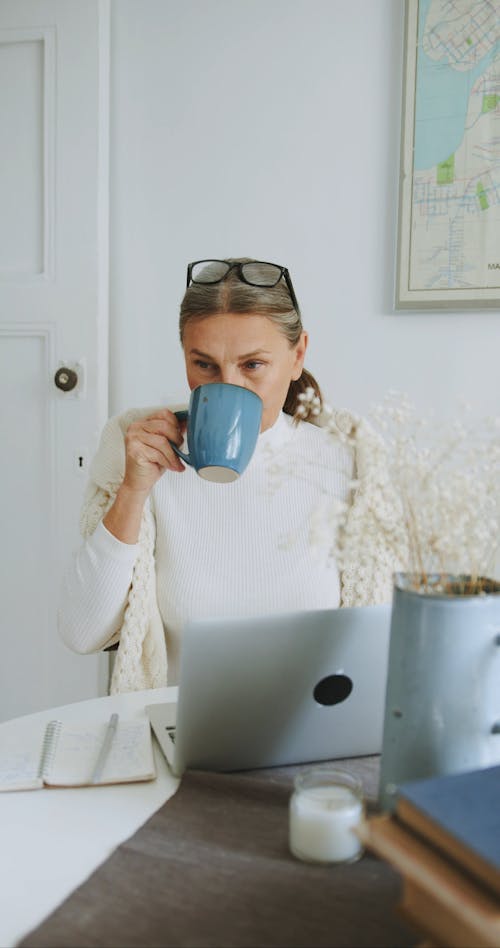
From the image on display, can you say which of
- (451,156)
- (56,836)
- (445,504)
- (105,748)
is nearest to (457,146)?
(451,156)

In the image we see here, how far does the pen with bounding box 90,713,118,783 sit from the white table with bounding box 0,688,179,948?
0.05 ft

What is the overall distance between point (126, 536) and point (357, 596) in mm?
408

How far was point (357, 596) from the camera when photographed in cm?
136

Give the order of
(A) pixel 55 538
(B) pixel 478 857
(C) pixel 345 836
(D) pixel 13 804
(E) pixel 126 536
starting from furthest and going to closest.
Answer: (A) pixel 55 538 → (E) pixel 126 536 → (D) pixel 13 804 → (C) pixel 345 836 → (B) pixel 478 857

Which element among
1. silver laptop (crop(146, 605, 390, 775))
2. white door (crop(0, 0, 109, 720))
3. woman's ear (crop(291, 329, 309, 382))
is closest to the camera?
silver laptop (crop(146, 605, 390, 775))

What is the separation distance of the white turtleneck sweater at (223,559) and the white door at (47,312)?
88cm

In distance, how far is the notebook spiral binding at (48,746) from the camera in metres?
0.89

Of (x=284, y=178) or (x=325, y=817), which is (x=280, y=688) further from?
(x=284, y=178)

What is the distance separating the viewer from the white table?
668 millimetres

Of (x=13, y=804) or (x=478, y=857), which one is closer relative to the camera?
(x=478, y=857)

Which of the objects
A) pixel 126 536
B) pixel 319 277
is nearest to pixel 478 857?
pixel 126 536

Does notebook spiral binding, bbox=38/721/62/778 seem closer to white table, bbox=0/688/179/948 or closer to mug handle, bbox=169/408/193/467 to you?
white table, bbox=0/688/179/948

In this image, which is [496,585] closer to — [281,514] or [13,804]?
[13,804]

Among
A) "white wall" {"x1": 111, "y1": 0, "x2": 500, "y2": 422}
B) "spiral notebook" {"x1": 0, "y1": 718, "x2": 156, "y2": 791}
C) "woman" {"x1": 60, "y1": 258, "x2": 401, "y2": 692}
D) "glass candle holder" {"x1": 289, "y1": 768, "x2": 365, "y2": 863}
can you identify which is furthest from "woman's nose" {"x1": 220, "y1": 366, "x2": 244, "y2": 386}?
"white wall" {"x1": 111, "y1": 0, "x2": 500, "y2": 422}
